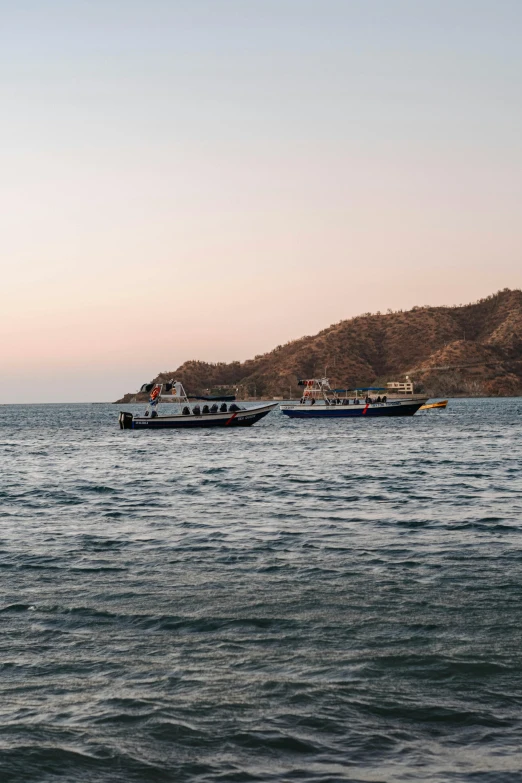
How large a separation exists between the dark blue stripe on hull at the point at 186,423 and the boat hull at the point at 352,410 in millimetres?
22843

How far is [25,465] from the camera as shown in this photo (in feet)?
145

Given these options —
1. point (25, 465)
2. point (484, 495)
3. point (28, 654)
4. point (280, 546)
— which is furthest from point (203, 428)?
point (28, 654)

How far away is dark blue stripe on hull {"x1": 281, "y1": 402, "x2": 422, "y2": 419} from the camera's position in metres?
111

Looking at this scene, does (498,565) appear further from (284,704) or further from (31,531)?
(31,531)

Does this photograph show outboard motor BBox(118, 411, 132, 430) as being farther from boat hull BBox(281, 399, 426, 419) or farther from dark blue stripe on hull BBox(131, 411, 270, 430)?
boat hull BBox(281, 399, 426, 419)

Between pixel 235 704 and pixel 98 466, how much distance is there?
3591 centimetres

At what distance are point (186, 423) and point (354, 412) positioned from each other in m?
33.1

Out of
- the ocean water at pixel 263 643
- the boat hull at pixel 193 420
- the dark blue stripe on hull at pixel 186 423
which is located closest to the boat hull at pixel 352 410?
the boat hull at pixel 193 420

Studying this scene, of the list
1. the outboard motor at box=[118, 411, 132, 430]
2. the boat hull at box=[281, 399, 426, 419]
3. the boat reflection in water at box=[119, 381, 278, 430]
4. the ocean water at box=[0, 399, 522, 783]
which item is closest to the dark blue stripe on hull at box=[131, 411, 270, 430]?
the boat reflection in water at box=[119, 381, 278, 430]

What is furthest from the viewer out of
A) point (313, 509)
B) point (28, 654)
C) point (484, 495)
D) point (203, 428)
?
point (203, 428)

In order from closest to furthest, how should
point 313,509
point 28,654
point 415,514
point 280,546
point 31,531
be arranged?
point 28,654, point 280,546, point 31,531, point 415,514, point 313,509

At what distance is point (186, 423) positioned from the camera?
280ft

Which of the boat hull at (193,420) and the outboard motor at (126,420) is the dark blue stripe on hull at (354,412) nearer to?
the boat hull at (193,420)

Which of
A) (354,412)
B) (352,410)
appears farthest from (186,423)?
(354,412)
